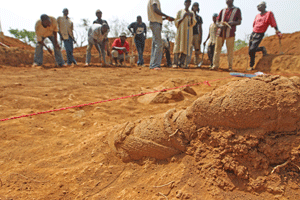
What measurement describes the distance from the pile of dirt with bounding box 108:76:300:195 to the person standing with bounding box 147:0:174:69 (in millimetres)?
4528

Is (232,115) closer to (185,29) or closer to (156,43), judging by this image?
(156,43)

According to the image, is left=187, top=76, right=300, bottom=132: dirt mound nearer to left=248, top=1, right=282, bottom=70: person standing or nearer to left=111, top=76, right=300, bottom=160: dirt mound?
left=111, top=76, right=300, bottom=160: dirt mound

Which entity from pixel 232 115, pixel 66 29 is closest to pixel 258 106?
pixel 232 115

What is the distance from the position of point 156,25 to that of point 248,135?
15.9 feet

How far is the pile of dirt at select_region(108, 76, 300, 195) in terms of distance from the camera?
3.44ft

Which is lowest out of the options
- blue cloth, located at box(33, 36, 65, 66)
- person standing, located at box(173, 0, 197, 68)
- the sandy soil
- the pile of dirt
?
the sandy soil

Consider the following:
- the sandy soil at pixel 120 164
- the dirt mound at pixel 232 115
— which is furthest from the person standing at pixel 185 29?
the dirt mound at pixel 232 115

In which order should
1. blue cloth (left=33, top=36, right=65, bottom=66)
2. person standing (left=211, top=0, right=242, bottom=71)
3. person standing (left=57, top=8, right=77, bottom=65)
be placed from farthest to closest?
person standing (left=57, top=8, right=77, bottom=65) → blue cloth (left=33, top=36, right=65, bottom=66) → person standing (left=211, top=0, right=242, bottom=71)

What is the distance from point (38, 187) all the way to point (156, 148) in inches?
31.0

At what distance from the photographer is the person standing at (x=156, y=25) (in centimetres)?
517

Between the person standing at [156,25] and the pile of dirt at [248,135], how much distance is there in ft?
14.9

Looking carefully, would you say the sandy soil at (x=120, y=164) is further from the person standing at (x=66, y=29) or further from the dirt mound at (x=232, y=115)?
the person standing at (x=66, y=29)

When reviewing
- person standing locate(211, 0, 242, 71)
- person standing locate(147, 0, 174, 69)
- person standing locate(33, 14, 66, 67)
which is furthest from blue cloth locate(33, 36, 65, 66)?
person standing locate(211, 0, 242, 71)

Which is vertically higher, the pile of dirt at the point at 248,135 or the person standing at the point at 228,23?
the person standing at the point at 228,23
